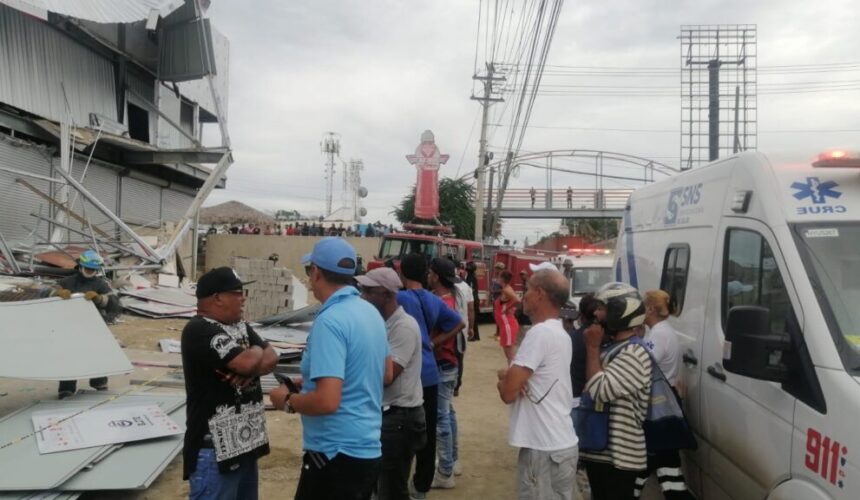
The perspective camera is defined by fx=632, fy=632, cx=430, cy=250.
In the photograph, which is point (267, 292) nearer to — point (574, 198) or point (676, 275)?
point (676, 275)

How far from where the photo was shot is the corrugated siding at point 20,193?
1513cm

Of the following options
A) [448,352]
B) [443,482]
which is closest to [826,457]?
[448,352]

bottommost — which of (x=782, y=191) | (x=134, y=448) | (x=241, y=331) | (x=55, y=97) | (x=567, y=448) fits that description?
(x=134, y=448)

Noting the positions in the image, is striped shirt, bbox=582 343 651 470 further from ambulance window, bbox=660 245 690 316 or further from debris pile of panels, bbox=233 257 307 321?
debris pile of panels, bbox=233 257 307 321

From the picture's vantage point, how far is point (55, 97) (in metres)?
16.8

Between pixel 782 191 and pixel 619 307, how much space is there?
3.33ft

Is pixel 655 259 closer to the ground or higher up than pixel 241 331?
higher up

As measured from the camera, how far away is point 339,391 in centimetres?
246

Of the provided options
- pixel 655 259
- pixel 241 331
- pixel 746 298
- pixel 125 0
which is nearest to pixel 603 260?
pixel 655 259

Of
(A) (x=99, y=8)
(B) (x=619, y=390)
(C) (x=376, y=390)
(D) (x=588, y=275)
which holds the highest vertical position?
(A) (x=99, y=8)

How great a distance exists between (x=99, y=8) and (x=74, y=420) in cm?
1409

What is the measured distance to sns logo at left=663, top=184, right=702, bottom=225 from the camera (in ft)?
14.7

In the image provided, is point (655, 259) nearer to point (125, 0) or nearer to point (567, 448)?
point (567, 448)

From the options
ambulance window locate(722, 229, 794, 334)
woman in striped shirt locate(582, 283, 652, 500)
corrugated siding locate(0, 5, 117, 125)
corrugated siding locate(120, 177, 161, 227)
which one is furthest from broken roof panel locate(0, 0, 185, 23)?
ambulance window locate(722, 229, 794, 334)
